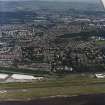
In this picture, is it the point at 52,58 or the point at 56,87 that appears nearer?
the point at 56,87

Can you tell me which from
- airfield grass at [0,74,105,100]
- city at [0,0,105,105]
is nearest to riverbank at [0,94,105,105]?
city at [0,0,105,105]

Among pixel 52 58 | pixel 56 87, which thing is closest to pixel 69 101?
pixel 56 87

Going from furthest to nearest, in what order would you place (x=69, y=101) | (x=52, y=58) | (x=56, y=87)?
1. (x=52, y=58)
2. (x=56, y=87)
3. (x=69, y=101)

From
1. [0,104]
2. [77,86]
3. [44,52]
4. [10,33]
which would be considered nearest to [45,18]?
[10,33]

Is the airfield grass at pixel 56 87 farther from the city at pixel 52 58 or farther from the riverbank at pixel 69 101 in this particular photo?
the riverbank at pixel 69 101

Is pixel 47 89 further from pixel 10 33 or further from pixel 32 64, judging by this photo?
pixel 10 33

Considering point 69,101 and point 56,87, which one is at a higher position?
point 69,101

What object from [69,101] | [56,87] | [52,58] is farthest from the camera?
[52,58]

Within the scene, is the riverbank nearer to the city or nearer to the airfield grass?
the city

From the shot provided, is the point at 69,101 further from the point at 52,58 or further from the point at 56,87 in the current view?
the point at 52,58
